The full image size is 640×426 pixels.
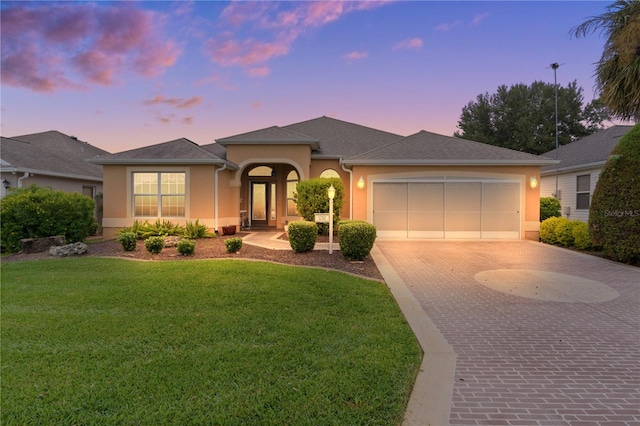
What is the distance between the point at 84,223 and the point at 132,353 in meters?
10.3

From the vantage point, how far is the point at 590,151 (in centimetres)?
1630

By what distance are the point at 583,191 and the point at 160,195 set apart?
19367 millimetres

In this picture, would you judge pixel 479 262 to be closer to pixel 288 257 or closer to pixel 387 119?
pixel 288 257

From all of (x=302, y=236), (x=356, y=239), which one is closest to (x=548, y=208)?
(x=356, y=239)

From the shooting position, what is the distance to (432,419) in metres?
2.54

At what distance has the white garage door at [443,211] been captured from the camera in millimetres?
13031

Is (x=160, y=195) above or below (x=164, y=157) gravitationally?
below

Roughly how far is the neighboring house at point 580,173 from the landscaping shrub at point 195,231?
650 inches

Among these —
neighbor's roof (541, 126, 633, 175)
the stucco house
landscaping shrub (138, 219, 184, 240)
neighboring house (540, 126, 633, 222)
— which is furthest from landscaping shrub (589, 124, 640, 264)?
the stucco house

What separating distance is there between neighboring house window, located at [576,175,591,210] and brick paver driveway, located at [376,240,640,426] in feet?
29.8

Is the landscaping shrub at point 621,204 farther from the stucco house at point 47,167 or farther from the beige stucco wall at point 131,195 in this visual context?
the stucco house at point 47,167

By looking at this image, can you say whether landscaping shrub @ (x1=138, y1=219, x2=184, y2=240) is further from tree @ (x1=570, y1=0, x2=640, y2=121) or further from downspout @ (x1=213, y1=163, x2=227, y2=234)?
tree @ (x1=570, y1=0, x2=640, y2=121)

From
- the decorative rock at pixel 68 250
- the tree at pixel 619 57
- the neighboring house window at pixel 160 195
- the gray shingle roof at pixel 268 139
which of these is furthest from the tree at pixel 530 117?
the decorative rock at pixel 68 250

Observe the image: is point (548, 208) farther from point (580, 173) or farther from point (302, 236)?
point (302, 236)
